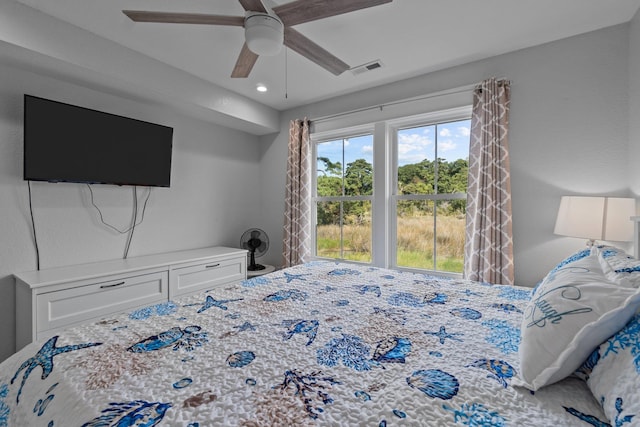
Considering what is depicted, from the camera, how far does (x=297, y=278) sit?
1.96 m

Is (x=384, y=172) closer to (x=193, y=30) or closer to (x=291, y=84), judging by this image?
(x=291, y=84)

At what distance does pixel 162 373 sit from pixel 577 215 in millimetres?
2410

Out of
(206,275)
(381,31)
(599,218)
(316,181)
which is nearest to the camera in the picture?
(599,218)

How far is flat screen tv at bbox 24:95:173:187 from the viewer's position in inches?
83.1

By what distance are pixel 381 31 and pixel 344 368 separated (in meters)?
2.24

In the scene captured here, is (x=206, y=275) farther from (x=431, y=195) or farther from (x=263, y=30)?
(x=431, y=195)

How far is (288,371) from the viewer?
86 centimetres

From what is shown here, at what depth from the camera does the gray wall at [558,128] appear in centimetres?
203

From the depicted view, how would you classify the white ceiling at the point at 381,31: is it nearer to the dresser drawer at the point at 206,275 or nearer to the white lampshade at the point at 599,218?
the white lampshade at the point at 599,218

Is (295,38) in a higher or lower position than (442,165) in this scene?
higher

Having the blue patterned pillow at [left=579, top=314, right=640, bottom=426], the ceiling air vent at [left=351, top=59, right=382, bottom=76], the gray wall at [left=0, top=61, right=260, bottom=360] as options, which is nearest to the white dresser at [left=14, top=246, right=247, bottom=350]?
the gray wall at [left=0, top=61, right=260, bottom=360]

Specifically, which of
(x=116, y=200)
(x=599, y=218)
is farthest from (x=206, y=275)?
(x=599, y=218)

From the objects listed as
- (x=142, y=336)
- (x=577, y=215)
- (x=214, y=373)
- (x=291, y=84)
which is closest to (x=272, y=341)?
(x=214, y=373)

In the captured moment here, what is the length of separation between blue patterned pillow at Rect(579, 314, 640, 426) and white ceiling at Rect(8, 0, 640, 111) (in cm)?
200
